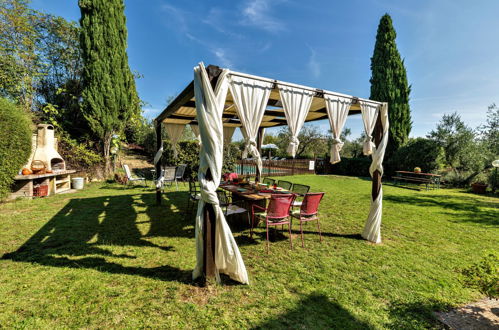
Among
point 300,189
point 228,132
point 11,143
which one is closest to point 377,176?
point 300,189

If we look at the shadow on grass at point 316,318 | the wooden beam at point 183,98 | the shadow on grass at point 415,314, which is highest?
the wooden beam at point 183,98

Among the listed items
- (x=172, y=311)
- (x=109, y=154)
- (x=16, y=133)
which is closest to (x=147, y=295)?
(x=172, y=311)

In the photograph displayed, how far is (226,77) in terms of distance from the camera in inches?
96.5

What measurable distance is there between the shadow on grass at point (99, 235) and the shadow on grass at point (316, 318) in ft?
3.78

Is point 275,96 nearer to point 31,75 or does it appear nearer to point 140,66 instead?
point 140,66

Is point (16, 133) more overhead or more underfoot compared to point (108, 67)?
more underfoot

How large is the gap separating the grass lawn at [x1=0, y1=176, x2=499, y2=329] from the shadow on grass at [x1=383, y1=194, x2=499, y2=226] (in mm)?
428

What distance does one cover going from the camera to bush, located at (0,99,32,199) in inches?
206

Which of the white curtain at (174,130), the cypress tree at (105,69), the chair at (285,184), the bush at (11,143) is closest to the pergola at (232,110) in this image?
the white curtain at (174,130)

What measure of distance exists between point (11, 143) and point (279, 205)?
712cm

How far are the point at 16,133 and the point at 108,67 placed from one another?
497 centimetres

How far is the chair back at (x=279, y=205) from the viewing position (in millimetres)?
3209

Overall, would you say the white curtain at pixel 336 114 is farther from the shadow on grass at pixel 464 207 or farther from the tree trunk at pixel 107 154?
the tree trunk at pixel 107 154

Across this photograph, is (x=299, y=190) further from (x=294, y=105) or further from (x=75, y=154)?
(x=75, y=154)
